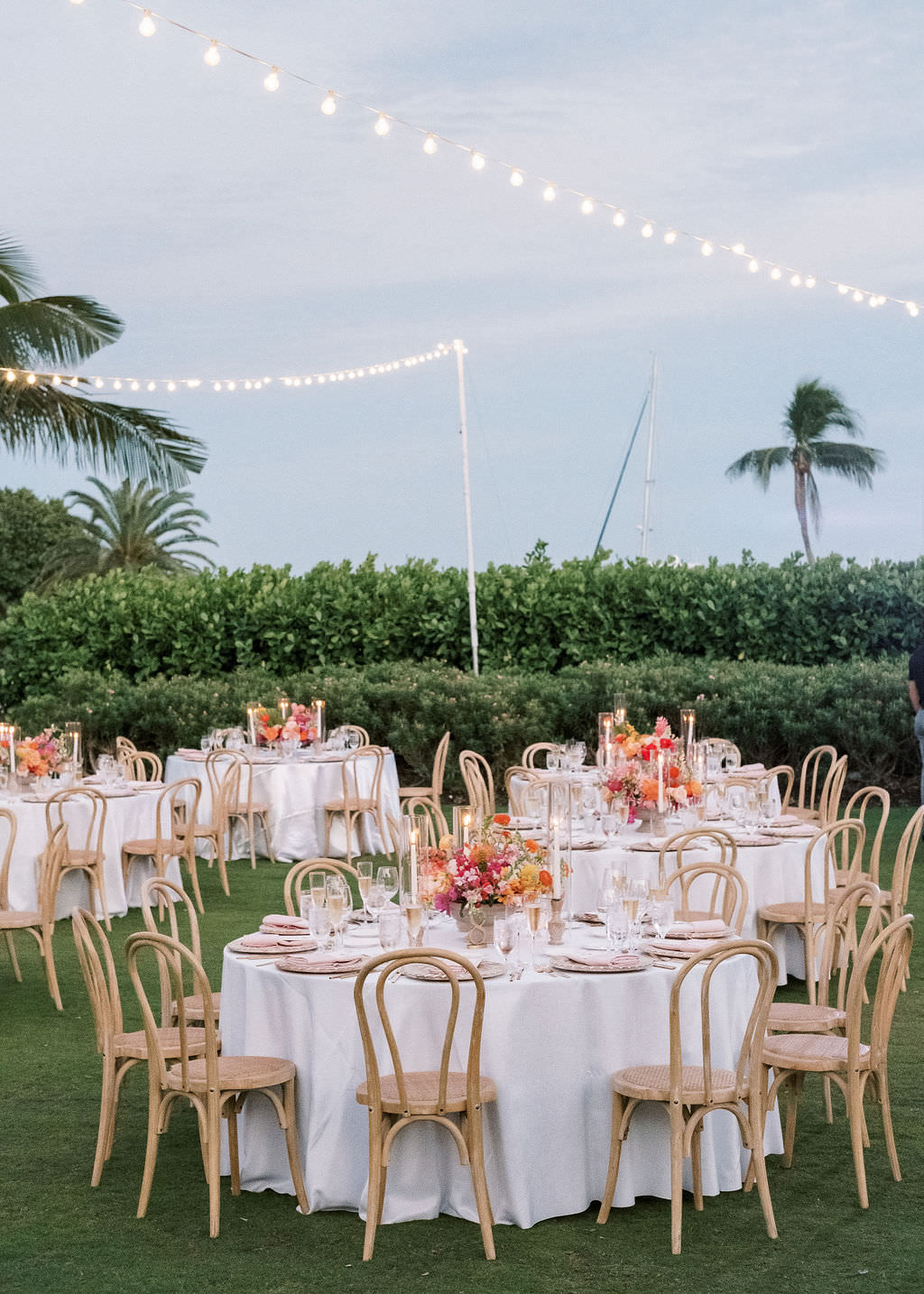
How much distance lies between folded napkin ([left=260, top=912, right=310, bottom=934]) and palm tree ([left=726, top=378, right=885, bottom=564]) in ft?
133

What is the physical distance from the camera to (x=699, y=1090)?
4.23m

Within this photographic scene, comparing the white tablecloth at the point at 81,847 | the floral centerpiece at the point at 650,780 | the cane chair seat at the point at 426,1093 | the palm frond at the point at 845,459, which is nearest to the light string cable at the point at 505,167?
the floral centerpiece at the point at 650,780

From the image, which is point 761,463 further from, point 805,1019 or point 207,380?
point 805,1019

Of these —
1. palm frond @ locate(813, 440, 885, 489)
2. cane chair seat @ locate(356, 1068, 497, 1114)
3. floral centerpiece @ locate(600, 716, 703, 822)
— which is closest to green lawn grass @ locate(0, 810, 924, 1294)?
cane chair seat @ locate(356, 1068, 497, 1114)

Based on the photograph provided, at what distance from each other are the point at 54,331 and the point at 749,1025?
1149 cm

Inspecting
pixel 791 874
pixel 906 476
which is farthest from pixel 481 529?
pixel 906 476

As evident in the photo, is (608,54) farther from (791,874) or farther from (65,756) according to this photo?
(791,874)

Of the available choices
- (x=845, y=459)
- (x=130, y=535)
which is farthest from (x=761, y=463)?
(x=130, y=535)

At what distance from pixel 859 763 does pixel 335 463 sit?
13.9 metres

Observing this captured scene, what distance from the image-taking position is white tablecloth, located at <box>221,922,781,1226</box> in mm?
4328

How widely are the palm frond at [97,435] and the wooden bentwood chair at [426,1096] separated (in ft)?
36.1

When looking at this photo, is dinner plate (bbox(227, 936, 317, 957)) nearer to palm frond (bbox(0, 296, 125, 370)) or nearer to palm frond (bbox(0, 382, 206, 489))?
palm frond (bbox(0, 382, 206, 489))

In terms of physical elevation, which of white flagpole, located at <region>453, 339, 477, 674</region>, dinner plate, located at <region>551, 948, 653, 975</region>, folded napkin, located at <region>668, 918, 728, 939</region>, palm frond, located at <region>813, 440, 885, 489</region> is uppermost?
palm frond, located at <region>813, 440, 885, 489</region>

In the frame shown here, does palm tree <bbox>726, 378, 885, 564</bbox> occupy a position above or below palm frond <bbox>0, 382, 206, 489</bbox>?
above
